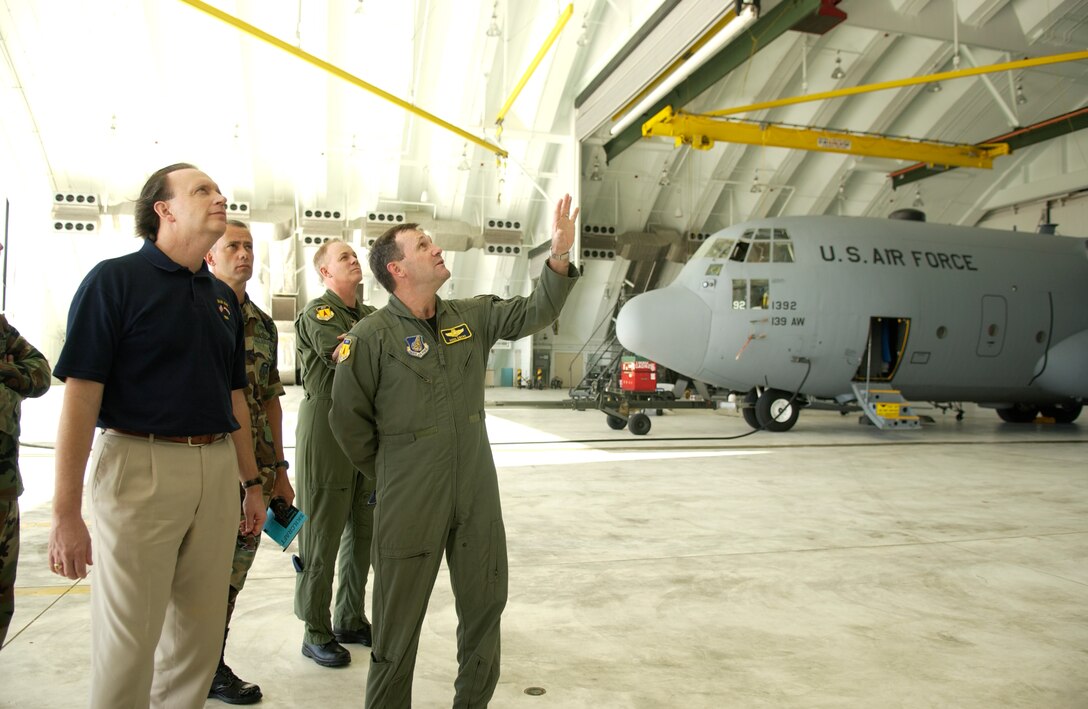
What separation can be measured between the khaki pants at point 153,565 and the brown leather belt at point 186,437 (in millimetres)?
15

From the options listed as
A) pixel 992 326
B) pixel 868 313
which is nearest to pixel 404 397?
pixel 868 313

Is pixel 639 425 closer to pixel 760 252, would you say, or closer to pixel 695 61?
pixel 760 252

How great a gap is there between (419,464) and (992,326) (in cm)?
1256

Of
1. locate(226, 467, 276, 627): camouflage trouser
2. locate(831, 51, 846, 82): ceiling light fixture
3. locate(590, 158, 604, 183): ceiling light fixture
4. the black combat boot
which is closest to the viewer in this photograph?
the black combat boot

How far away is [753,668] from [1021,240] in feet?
42.2

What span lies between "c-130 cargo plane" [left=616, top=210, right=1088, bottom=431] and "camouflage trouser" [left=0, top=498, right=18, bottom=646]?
9.04m

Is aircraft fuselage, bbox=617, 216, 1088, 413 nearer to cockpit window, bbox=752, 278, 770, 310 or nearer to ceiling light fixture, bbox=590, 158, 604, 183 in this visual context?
cockpit window, bbox=752, 278, 770, 310

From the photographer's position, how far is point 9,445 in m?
2.59

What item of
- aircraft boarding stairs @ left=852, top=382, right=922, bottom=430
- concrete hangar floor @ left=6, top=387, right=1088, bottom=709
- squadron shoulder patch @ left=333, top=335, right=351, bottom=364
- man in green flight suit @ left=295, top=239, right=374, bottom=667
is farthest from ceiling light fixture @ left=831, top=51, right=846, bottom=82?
squadron shoulder patch @ left=333, top=335, right=351, bottom=364

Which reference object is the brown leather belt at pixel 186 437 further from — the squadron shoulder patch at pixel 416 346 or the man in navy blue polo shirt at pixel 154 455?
the squadron shoulder patch at pixel 416 346

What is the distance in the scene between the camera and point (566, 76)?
15.2 meters

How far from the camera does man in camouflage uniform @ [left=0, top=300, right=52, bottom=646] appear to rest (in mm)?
2529

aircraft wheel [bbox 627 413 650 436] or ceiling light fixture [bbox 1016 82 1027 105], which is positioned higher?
ceiling light fixture [bbox 1016 82 1027 105]

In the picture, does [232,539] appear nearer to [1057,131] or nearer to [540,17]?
[540,17]
